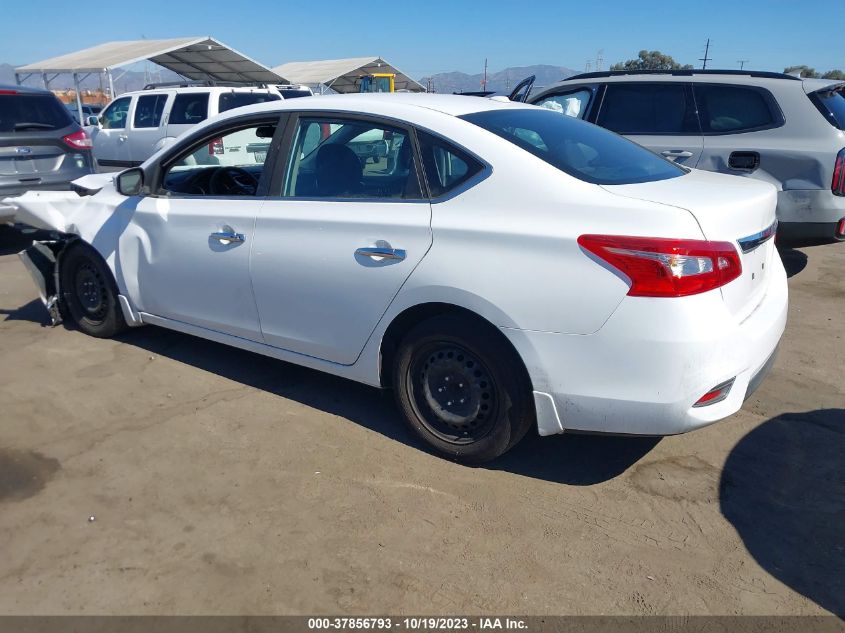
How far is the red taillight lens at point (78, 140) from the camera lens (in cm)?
777

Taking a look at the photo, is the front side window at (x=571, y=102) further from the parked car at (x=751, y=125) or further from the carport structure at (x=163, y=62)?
the carport structure at (x=163, y=62)

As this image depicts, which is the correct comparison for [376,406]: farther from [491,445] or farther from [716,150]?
[716,150]

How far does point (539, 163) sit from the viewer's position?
296 cm

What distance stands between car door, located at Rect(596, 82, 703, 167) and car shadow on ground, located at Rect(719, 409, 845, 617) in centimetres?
323

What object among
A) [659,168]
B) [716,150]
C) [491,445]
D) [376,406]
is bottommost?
[376,406]

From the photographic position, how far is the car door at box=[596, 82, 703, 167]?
246 inches

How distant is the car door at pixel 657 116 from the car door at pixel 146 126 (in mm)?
8159

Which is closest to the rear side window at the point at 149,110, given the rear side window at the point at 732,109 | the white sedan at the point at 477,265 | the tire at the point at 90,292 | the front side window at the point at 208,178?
the tire at the point at 90,292

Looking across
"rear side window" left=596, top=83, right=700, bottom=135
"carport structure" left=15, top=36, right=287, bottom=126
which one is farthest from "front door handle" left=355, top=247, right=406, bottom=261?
"carport structure" left=15, top=36, right=287, bottom=126

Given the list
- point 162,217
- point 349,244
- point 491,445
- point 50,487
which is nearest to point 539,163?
point 349,244

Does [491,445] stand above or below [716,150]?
below

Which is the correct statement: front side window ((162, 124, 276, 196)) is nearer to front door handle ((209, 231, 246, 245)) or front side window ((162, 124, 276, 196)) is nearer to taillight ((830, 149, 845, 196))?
front door handle ((209, 231, 246, 245))
